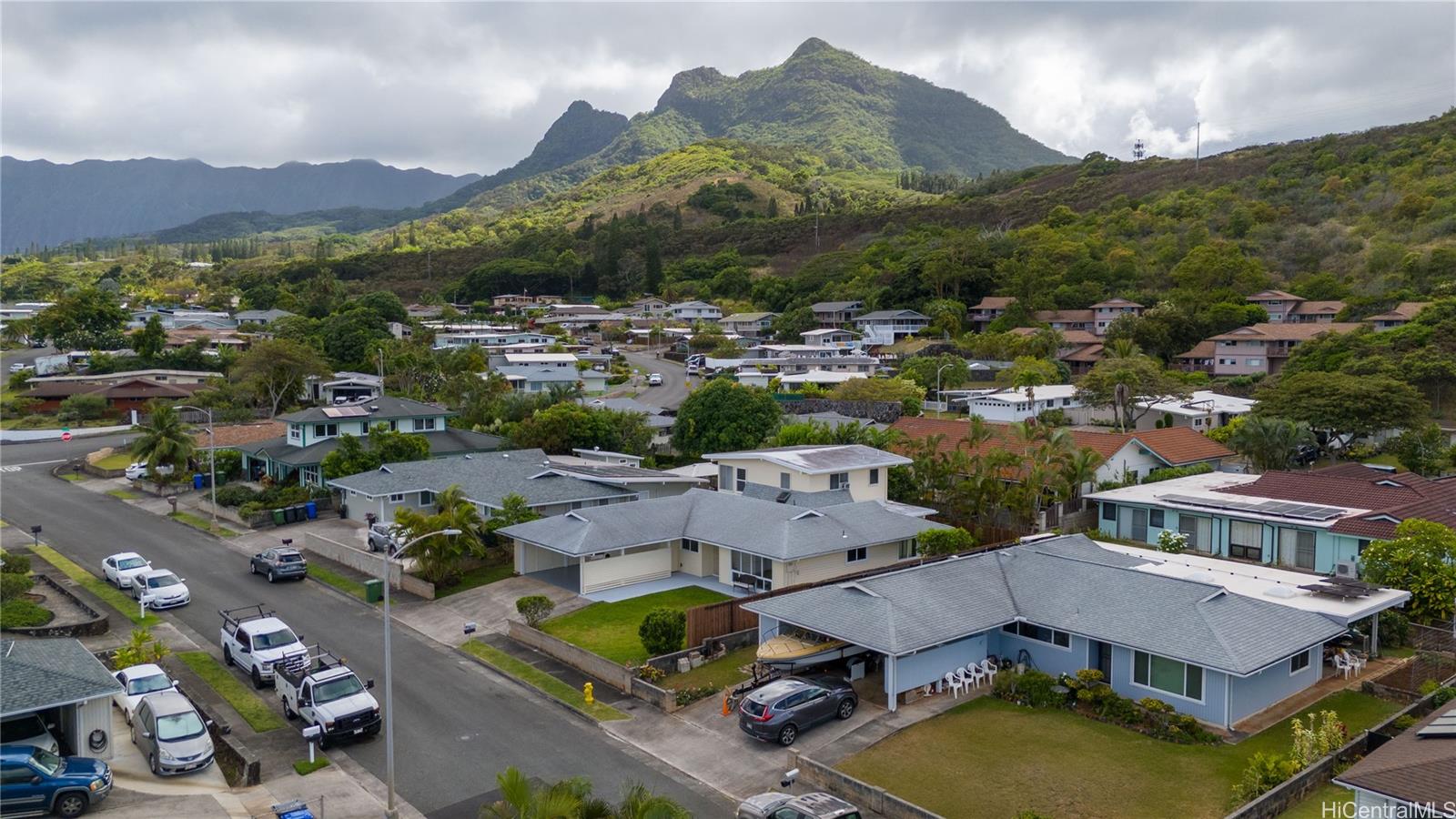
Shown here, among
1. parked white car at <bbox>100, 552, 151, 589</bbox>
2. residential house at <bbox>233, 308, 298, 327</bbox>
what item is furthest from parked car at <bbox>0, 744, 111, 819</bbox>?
residential house at <bbox>233, 308, 298, 327</bbox>

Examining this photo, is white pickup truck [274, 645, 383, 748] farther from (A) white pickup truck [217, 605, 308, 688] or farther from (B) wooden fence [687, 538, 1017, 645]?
(B) wooden fence [687, 538, 1017, 645]

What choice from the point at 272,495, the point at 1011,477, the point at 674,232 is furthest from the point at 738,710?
the point at 674,232

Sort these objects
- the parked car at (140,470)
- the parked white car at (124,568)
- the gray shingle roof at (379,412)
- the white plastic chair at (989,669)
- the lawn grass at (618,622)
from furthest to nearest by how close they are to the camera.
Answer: the parked car at (140,470), the gray shingle roof at (379,412), the parked white car at (124,568), the lawn grass at (618,622), the white plastic chair at (989,669)

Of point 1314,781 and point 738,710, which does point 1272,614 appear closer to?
point 1314,781

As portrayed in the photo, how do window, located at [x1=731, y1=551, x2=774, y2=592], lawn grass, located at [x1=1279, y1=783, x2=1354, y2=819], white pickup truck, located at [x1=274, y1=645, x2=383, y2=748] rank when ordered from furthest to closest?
window, located at [x1=731, y1=551, x2=774, y2=592], white pickup truck, located at [x1=274, y1=645, x2=383, y2=748], lawn grass, located at [x1=1279, y1=783, x2=1354, y2=819]

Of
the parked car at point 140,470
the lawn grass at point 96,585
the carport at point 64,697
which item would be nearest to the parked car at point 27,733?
the carport at point 64,697

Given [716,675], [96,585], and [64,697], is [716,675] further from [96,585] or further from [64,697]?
[96,585]

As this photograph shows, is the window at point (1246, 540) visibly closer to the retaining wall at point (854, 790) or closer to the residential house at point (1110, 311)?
the retaining wall at point (854, 790)

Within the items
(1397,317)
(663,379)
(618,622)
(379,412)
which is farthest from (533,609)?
(1397,317)
